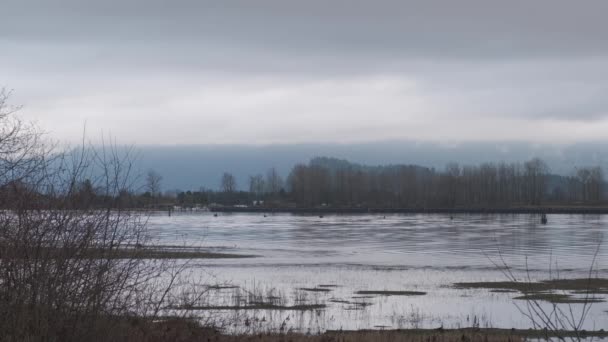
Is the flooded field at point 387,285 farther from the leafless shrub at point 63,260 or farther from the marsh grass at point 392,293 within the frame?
the leafless shrub at point 63,260

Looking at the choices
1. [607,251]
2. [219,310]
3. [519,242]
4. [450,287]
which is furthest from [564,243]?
[219,310]

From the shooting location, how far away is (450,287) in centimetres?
3466

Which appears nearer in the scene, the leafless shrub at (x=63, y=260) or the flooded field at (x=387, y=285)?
the leafless shrub at (x=63, y=260)

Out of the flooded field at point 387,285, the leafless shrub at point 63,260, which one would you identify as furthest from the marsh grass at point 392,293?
the leafless shrub at point 63,260

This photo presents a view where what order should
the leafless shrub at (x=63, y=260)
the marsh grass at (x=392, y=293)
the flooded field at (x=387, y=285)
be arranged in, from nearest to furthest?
the leafless shrub at (x=63, y=260) < the flooded field at (x=387, y=285) < the marsh grass at (x=392, y=293)

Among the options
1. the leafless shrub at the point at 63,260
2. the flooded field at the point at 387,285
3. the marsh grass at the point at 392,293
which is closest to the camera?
the leafless shrub at the point at 63,260

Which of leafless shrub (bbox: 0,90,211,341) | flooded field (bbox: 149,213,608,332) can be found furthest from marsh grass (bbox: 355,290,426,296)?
leafless shrub (bbox: 0,90,211,341)

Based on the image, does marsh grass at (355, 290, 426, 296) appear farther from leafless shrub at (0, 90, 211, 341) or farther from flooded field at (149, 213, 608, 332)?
leafless shrub at (0, 90, 211, 341)

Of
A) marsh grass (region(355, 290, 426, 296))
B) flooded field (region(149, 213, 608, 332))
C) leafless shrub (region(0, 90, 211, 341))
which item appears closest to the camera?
leafless shrub (region(0, 90, 211, 341))

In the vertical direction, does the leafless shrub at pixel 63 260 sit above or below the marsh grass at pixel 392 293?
above

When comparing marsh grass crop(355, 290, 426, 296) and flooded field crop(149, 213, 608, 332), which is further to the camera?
marsh grass crop(355, 290, 426, 296)

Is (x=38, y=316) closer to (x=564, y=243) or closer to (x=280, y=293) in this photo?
(x=280, y=293)

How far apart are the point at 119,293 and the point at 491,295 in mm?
23608

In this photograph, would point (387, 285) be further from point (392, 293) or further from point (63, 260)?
point (63, 260)
